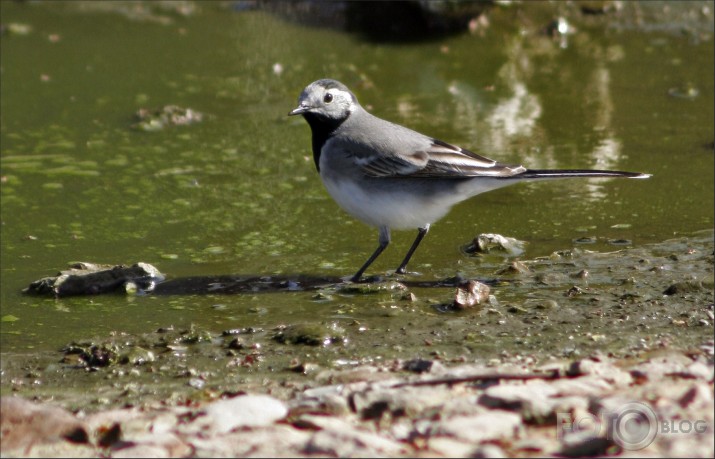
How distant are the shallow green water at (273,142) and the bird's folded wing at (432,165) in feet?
1.97

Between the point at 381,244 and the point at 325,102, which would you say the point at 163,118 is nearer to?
the point at 325,102

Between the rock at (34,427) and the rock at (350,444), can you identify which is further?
the rock at (34,427)

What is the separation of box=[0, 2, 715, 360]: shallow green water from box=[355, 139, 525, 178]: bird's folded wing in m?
0.60

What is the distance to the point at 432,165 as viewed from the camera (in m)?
6.57

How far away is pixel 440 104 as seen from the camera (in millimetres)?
10344

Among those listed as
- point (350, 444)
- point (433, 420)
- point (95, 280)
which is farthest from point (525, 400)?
point (95, 280)

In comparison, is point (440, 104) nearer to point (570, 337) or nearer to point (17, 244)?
point (17, 244)

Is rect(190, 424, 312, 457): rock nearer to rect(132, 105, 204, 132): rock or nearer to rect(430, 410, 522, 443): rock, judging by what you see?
rect(430, 410, 522, 443): rock

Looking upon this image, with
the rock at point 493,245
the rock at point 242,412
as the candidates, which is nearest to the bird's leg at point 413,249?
the rock at point 493,245

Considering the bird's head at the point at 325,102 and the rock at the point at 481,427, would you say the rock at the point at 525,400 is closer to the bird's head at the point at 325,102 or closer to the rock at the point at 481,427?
the rock at the point at 481,427

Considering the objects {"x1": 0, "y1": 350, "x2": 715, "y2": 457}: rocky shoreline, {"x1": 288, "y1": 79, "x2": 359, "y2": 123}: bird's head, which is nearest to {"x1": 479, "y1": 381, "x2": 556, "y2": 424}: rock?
{"x1": 0, "y1": 350, "x2": 715, "y2": 457}: rocky shoreline

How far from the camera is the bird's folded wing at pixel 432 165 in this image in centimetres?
654

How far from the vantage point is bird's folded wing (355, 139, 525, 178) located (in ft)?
21.5

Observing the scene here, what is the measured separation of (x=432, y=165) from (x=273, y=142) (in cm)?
292
